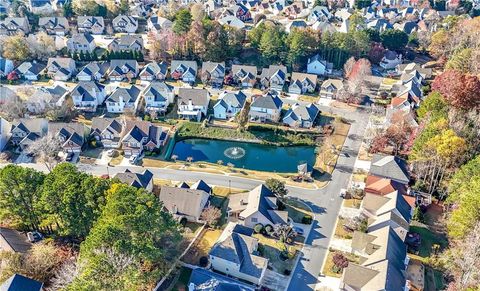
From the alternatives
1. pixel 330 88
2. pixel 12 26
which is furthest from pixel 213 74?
pixel 12 26

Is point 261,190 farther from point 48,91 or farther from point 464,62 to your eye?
point 464,62

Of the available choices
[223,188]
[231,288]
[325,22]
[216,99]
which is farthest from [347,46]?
[231,288]

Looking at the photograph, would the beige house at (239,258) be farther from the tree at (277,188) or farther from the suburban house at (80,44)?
the suburban house at (80,44)

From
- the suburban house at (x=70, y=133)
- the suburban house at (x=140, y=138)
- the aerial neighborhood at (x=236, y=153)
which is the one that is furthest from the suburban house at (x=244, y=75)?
the suburban house at (x=70, y=133)

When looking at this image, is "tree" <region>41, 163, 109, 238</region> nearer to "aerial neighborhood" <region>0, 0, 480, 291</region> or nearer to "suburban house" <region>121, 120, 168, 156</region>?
"aerial neighborhood" <region>0, 0, 480, 291</region>

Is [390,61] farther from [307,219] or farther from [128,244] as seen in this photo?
[128,244]
